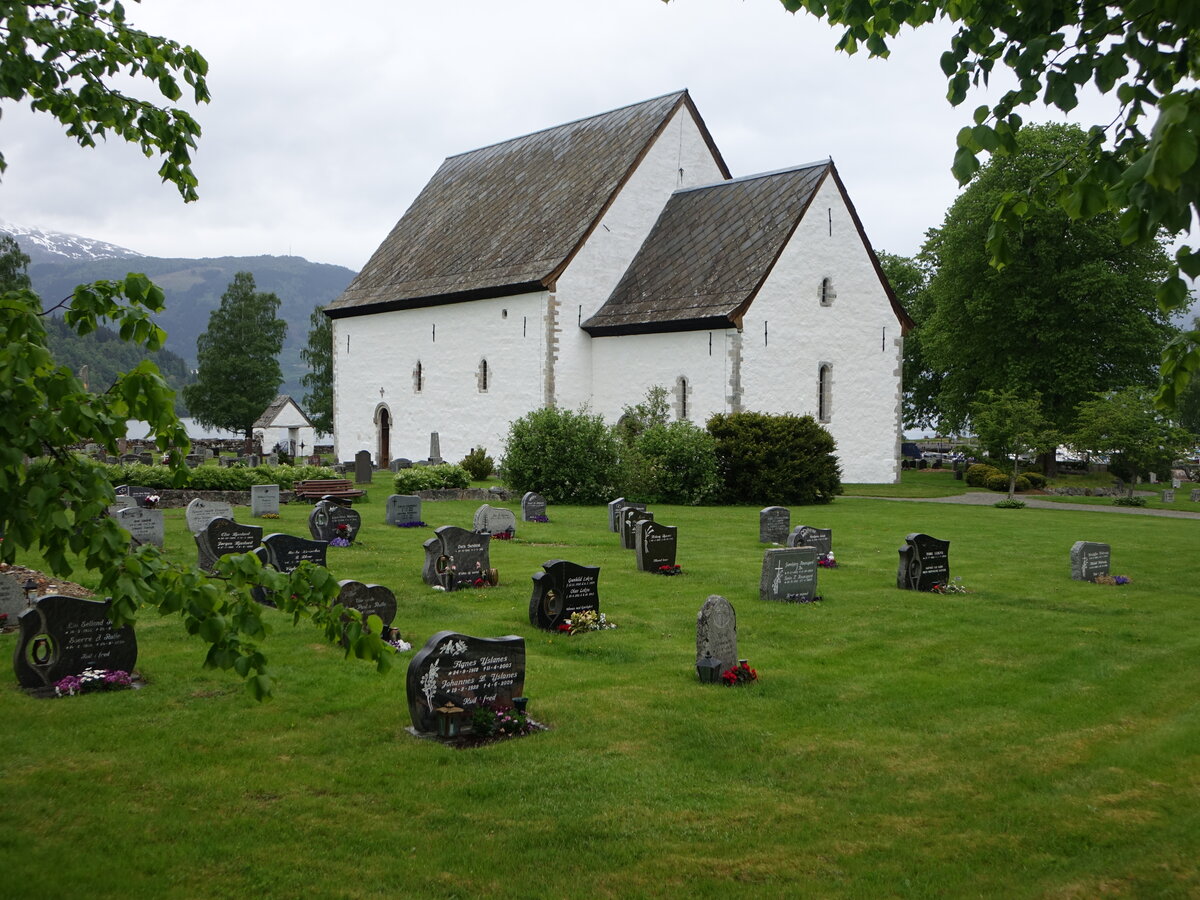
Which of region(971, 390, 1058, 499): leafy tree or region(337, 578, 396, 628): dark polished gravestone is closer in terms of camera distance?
region(337, 578, 396, 628): dark polished gravestone

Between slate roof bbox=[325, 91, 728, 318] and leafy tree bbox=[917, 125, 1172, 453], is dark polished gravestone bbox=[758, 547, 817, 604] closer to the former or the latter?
slate roof bbox=[325, 91, 728, 318]

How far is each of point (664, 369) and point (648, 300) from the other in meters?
2.36

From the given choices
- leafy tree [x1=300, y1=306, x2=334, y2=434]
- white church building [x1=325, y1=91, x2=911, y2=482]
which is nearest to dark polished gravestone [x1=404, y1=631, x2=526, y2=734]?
white church building [x1=325, y1=91, x2=911, y2=482]

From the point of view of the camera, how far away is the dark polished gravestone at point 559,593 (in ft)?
35.4

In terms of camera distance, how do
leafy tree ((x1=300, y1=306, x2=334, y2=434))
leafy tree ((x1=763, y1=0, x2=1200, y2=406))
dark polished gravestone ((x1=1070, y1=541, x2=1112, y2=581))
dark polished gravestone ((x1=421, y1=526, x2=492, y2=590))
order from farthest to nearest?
leafy tree ((x1=300, y1=306, x2=334, y2=434)), dark polished gravestone ((x1=1070, y1=541, x2=1112, y2=581)), dark polished gravestone ((x1=421, y1=526, x2=492, y2=590)), leafy tree ((x1=763, y1=0, x2=1200, y2=406))

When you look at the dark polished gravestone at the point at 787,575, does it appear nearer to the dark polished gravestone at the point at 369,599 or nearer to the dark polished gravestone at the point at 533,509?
the dark polished gravestone at the point at 369,599

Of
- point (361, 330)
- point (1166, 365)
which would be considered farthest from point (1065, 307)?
point (1166, 365)

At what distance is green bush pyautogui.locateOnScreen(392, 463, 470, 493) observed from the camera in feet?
84.3

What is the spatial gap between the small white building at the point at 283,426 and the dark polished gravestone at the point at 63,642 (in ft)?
188

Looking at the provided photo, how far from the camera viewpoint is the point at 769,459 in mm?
26938

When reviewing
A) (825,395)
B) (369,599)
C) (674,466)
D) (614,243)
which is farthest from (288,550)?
(825,395)

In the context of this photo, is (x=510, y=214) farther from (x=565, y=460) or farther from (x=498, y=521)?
(x=498, y=521)

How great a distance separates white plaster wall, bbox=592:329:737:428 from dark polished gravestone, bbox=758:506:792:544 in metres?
11.8

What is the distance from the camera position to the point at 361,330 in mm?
40062
